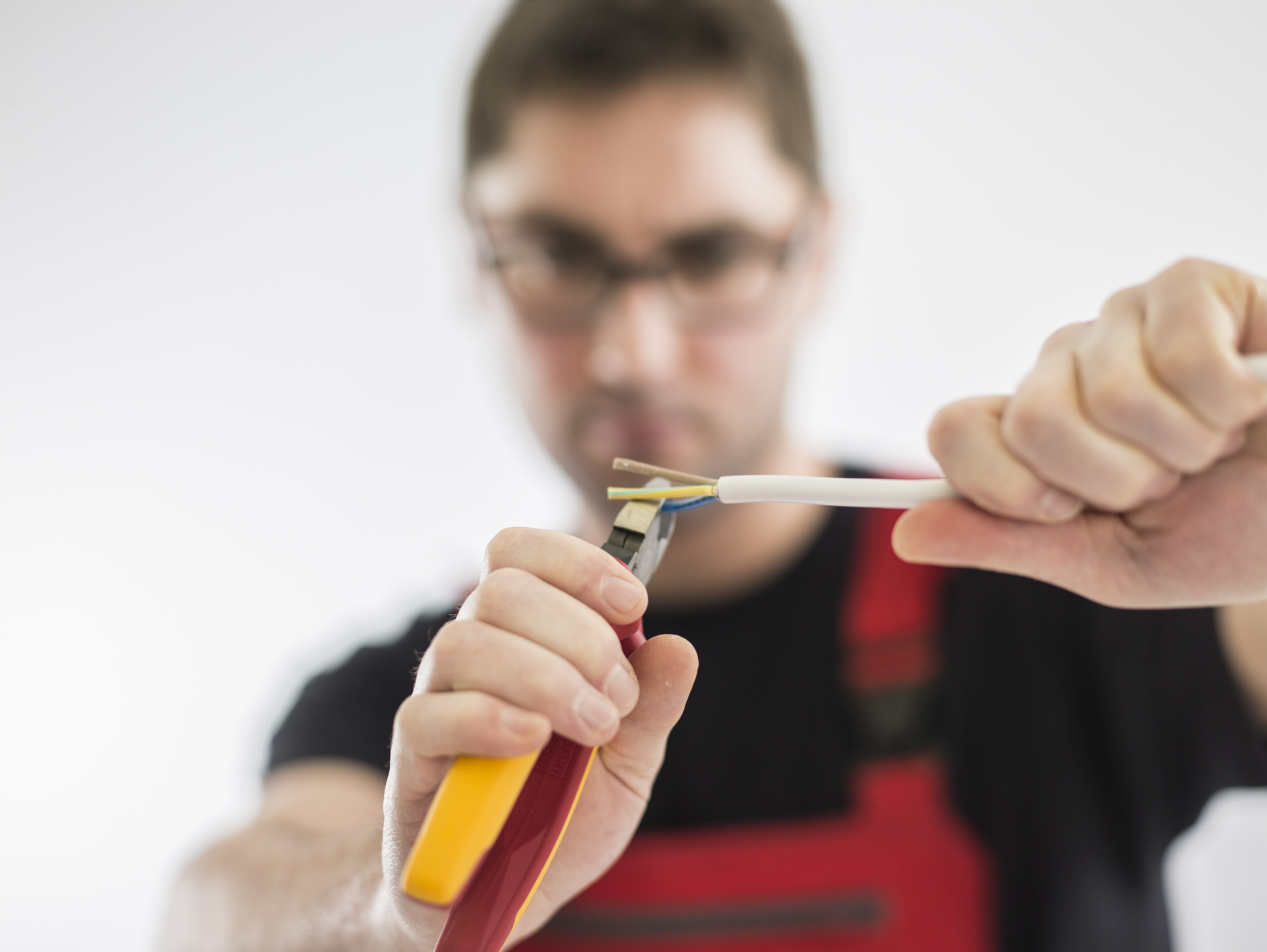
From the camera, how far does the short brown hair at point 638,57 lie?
1045 millimetres

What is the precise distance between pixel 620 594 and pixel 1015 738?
79cm

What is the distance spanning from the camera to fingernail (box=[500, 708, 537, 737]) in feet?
1.20

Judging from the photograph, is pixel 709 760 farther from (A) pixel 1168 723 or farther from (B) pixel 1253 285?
(B) pixel 1253 285

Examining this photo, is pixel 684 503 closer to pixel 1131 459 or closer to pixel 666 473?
pixel 666 473

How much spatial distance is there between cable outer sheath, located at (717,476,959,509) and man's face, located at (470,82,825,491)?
1.75ft

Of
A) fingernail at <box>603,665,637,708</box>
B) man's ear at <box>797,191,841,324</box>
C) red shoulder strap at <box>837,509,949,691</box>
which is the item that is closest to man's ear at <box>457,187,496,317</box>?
man's ear at <box>797,191,841,324</box>

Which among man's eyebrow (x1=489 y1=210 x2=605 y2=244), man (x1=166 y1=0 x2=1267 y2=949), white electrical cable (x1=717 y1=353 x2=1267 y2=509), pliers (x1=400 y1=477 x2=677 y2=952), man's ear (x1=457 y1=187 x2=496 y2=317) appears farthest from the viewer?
man's ear (x1=457 y1=187 x2=496 y2=317)

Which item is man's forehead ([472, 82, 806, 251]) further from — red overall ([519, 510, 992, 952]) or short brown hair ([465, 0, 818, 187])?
red overall ([519, 510, 992, 952])

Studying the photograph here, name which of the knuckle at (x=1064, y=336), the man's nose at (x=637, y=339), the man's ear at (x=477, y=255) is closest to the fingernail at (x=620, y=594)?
the knuckle at (x=1064, y=336)

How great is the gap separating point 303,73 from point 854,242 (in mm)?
930

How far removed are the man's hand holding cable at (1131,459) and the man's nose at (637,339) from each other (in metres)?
0.56

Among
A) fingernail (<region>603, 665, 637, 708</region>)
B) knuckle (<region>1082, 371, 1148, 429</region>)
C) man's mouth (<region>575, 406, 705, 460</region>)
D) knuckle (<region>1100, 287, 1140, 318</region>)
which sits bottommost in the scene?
man's mouth (<region>575, 406, 705, 460</region>)

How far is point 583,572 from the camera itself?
1.31 feet

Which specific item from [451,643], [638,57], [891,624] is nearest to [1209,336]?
[451,643]
